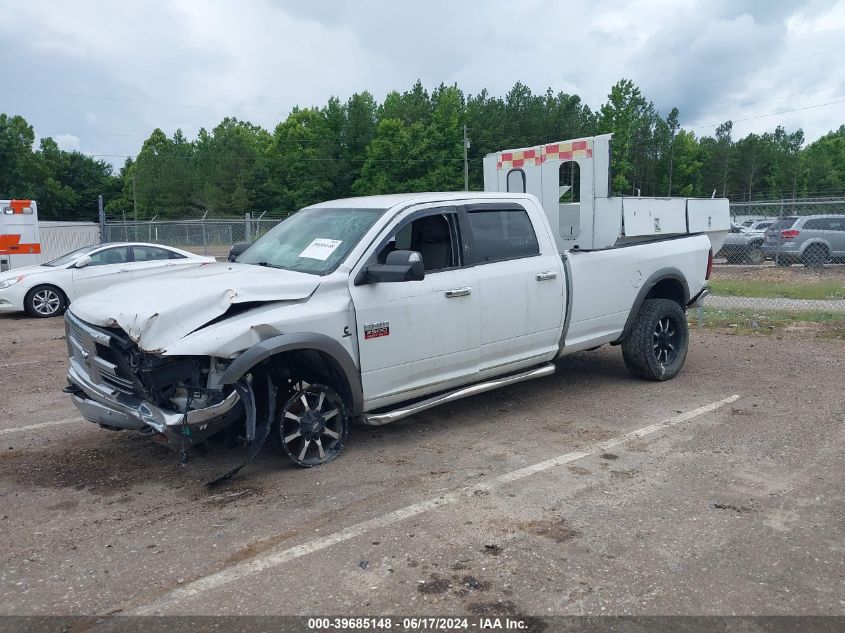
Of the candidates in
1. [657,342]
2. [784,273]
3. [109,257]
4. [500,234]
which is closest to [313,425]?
[500,234]

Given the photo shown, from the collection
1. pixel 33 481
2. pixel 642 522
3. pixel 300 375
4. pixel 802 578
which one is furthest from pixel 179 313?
pixel 802 578

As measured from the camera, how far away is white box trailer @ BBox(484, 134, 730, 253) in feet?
22.6

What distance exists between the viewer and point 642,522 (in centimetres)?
392

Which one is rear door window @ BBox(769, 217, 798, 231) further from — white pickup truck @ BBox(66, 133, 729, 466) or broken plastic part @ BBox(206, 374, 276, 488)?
broken plastic part @ BBox(206, 374, 276, 488)

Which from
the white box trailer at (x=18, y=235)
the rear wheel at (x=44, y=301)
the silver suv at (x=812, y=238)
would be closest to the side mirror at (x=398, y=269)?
the rear wheel at (x=44, y=301)

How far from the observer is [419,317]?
5.11 meters

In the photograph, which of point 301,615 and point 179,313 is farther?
point 179,313

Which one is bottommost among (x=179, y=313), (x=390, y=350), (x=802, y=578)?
(x=802, y=578)

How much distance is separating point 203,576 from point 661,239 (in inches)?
227

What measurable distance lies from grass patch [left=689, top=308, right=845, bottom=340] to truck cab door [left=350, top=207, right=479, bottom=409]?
6247mm

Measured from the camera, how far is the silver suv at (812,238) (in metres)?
18.7

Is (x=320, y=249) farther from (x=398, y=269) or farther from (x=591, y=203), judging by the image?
(x=591, y=203)

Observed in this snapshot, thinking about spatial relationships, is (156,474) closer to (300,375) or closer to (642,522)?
(300,375)

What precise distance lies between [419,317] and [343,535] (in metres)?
1.81
